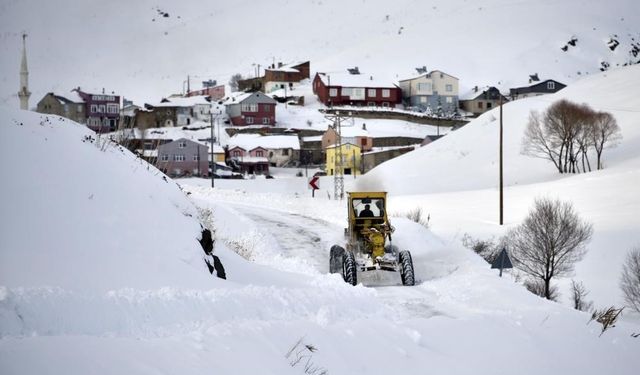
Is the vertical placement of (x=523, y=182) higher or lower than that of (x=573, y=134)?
lower

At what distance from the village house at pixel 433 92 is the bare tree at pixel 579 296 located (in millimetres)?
87255

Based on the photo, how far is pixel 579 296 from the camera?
24.8 m

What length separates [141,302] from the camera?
8.59m

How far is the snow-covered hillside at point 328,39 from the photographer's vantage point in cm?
13275

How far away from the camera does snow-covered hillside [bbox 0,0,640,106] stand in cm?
13275

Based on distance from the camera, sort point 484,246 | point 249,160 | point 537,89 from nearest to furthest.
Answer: point 484,246 < point 249,160 < point 537,89

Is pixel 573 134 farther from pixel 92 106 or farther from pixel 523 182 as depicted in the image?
pixel 92 106

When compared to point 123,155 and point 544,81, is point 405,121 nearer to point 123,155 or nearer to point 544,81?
point 544,81

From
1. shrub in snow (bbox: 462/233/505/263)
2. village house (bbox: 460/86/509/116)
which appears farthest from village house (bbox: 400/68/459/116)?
shrub in snow (bbox: 462/233/505/263)

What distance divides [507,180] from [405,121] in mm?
47756

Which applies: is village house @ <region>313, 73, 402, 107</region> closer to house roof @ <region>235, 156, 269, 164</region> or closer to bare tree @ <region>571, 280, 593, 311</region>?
house roof @ <region>235, 156, 269, 164</region>

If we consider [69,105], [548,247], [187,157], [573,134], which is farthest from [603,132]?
[69,105]

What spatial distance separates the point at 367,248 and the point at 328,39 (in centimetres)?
14673

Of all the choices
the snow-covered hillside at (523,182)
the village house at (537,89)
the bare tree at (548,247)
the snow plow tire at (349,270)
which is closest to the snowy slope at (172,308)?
the snow plow tire at (349,270)
